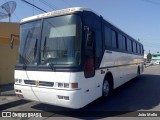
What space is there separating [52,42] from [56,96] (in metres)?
1.63

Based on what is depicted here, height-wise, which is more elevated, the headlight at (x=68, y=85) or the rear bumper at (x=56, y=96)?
the headlight at (x=68, y=85)

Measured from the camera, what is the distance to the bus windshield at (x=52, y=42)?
21.0 feet

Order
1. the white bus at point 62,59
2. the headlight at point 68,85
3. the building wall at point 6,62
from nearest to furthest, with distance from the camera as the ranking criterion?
the headlight at point 68,85 → the white bus at point 62,59 → the building wall at point 6,62

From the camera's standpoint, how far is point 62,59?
21.2 feet

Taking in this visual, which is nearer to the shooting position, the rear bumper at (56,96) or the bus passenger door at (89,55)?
the rear bumper at (56,96)

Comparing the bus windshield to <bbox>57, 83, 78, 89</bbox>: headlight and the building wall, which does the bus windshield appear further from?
the building wall

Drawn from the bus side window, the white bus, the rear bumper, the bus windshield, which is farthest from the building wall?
the bus side window

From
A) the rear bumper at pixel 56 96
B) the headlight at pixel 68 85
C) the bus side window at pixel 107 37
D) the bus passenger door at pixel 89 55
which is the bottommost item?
the rear bumper at pixel 56 96

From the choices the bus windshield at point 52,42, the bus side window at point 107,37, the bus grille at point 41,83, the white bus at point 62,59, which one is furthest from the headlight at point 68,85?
the bus side window at point 107,37

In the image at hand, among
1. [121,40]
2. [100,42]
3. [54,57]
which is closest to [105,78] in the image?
[100,42]

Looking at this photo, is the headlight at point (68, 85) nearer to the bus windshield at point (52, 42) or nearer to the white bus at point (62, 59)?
the white bus at point (62, 59)

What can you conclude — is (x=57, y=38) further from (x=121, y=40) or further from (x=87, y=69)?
(x=121, y=40)

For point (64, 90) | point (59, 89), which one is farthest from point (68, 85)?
point (59, 89)

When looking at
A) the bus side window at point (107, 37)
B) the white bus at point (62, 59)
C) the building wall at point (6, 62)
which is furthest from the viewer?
the building wall at point (6, 62)
